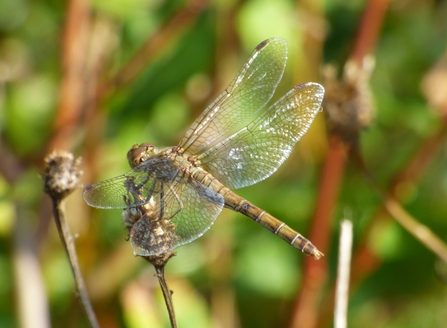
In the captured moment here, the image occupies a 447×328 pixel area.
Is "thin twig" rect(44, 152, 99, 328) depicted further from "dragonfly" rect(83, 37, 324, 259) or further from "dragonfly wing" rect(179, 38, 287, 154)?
"dragonfly wing" rect(179, 38, 287, 154)

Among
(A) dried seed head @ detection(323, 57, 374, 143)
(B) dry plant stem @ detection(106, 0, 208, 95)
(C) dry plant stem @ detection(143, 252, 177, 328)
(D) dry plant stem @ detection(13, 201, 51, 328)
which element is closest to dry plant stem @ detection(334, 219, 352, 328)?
(A) dried seed head @ detection(323, 57, 374, 143)

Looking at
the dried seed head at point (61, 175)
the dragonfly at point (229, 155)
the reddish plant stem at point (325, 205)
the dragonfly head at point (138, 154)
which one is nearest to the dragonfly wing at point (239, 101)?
the dragonfly at point (229, 155)

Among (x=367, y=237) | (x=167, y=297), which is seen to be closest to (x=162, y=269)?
(x=167, y=297)

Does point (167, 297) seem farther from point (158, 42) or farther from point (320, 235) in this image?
point (158, 42)

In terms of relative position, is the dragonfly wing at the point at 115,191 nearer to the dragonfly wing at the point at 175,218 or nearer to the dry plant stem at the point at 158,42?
the dragonfly wing at the point at 175,218

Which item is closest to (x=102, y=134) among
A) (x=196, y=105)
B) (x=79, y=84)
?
(x=79, y=84)

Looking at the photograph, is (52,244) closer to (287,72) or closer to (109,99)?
(109,99)
